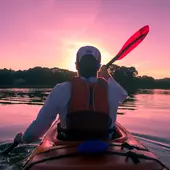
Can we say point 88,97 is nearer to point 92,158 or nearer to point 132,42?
point 92,158

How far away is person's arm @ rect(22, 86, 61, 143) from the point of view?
3.12 metres

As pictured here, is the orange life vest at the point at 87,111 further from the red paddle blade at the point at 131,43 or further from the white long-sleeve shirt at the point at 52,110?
the red paddle blade at the point at 131,43

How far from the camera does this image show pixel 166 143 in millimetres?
7137

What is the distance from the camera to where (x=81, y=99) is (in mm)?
3230

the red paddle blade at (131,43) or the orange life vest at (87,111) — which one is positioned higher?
the red paddle blade at (131,43)

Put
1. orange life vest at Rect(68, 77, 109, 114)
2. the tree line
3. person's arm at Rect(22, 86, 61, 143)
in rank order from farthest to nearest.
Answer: the tree line → orange life vest at Rect(68, 77, 109, 114) → person's arm at Rect(22, 86, 61, 143)

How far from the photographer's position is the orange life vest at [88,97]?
322 cm

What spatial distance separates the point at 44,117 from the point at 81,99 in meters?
0.44

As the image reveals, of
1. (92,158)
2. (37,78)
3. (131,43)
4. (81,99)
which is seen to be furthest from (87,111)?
(37,78)

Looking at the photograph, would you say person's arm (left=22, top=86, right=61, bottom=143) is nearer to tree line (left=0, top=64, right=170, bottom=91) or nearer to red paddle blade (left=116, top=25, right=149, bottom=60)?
red paddle blade (left=116, top=25, right=149, bottom=60)

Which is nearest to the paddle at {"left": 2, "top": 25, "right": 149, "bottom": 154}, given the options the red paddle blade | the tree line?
the red paddle blade

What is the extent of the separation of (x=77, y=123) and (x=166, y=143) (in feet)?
14.9

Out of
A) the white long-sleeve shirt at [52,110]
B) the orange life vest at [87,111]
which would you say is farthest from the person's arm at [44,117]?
the orange life vest at [87,111]

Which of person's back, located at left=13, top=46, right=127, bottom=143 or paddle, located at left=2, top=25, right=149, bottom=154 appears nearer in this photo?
person's back, located at left=13, top=46, right=127, bottom=143
